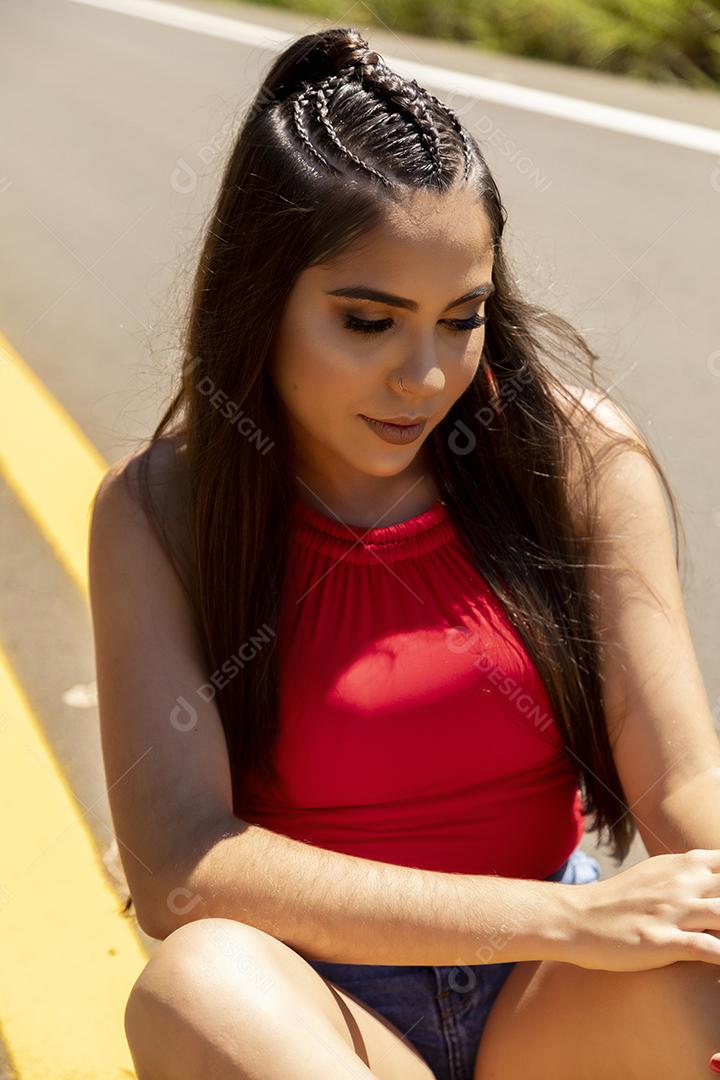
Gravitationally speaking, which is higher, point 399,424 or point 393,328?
point 393,328

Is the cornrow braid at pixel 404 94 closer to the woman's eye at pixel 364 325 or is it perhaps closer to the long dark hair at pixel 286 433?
the long dark hair at pixel 286 433

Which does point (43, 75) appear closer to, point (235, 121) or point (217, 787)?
point (235, 121)

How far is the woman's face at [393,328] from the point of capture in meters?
2.12

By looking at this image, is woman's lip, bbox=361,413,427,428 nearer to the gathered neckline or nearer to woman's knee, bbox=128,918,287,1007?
the gathered neckline

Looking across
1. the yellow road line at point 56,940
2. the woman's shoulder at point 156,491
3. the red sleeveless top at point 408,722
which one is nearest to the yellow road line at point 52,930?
the yellow road line at point 56,940

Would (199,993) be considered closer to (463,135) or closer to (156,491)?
(156,491)

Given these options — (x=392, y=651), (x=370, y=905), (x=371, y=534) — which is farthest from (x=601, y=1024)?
(x=371, y=534)

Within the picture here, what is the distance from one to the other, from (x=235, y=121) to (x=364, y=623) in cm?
114

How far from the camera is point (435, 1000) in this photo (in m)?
2.25

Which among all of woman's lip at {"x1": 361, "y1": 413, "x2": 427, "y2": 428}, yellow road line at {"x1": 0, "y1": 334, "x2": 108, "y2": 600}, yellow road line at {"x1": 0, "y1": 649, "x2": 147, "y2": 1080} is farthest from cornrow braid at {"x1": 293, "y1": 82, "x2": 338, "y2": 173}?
yellow road line at {"x1": 0, "y1": 334, "x2": 108, "y2": 600}

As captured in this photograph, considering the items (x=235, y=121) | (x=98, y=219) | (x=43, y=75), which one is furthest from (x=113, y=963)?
(x=43, y=75)

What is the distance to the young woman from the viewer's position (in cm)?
203

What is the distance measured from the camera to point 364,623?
2.29 metres

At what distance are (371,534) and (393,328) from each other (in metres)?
0.38
